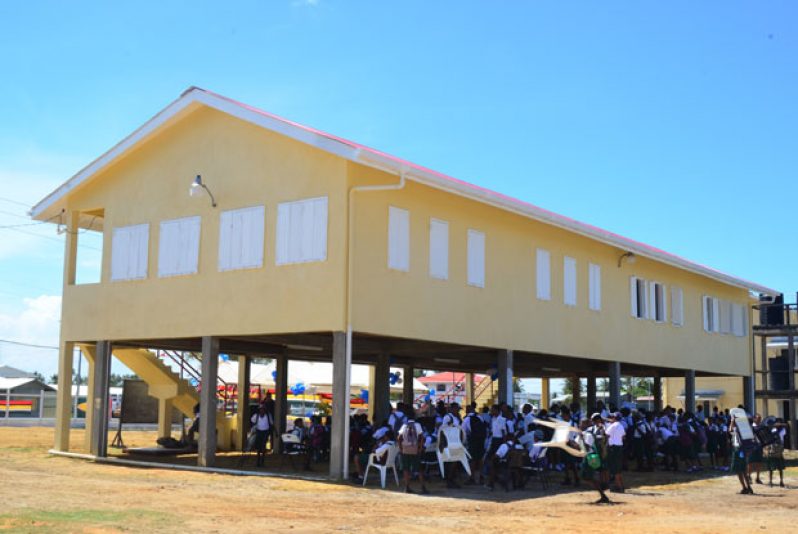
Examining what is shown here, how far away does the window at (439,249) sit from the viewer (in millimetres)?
20125

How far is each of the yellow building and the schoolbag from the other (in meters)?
2.18

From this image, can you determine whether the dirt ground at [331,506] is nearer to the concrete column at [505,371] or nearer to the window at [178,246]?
the concrete column at [505,371]

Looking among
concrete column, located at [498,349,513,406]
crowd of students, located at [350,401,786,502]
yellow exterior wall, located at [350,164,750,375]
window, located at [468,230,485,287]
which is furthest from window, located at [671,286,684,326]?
window, located at [468,230,485,287]

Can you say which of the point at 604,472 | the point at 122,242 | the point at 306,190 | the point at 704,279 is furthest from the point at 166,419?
the point at 704,279

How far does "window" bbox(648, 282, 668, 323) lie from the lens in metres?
28.6

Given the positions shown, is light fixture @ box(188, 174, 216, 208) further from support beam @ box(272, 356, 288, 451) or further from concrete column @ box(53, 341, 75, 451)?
support beam @ box(272, 356, 288, 451)

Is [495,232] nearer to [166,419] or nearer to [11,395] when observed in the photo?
[166,419]

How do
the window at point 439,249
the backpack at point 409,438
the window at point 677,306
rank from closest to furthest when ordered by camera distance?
the backpack at point 409,438
the window at point 439,249
the window at point 677,306

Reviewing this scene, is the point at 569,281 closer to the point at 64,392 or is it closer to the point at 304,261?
the point at 304,261

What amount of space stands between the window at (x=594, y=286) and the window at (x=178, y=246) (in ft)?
36.0

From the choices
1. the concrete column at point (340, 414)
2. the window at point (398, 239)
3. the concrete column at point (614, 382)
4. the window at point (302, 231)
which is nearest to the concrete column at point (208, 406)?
the window at point (302, 231)

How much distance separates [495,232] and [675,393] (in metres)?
28.6

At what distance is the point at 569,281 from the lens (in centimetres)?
2478

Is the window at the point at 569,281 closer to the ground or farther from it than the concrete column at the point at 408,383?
farther from it
